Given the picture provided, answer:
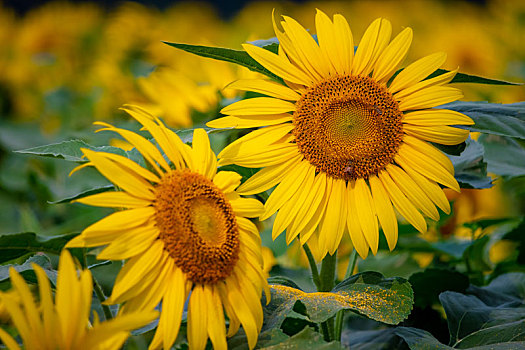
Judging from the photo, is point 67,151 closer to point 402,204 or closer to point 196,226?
point 196,226

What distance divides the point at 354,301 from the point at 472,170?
1.11 feet

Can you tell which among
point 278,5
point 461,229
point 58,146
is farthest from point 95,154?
point 278,5

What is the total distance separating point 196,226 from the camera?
2.22 ft

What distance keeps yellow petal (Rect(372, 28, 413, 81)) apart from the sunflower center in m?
0.02

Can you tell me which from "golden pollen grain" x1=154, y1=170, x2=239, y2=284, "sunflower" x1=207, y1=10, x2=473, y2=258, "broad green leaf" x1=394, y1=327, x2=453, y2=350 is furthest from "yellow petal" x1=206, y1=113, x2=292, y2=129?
"broad green leaf" x1=394, y1=327, x2=453, y2=350

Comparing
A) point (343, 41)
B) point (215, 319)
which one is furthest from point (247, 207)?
point (343, 41)

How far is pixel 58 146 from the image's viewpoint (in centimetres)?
78

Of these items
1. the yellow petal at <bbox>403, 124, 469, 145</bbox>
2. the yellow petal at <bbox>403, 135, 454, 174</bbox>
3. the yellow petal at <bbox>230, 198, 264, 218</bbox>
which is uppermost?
the yellow petal at <bbox>403, 124, 469, 145</bbox>

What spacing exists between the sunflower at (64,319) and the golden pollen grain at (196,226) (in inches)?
4.2

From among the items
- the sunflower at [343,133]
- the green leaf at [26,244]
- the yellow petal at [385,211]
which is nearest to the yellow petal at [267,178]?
the sunflower at [343,133]

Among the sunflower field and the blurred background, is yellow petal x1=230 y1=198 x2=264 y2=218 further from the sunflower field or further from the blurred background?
the blurred background

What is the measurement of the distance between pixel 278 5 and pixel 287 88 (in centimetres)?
313

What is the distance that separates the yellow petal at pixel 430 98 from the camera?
0.77 meters

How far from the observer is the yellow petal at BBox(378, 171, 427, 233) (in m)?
0.76
